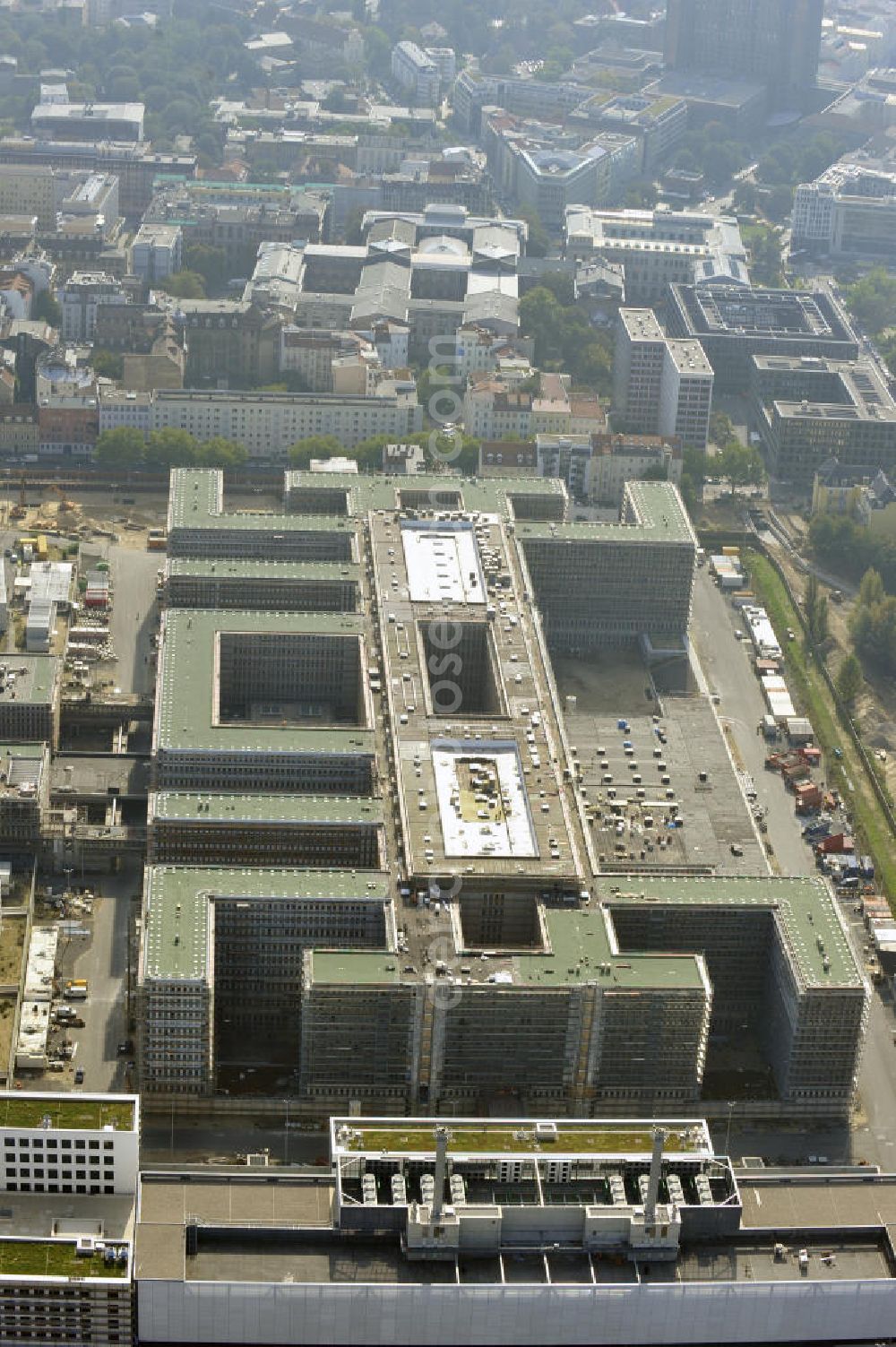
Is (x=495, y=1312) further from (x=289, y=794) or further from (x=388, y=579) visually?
(x=388, y=579)

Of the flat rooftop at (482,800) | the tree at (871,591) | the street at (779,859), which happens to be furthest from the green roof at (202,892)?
the tree at (871,591)

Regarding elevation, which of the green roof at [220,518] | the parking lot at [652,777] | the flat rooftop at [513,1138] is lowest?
the parking lot at [652,777]

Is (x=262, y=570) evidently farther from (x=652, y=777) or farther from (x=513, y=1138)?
(x=513, y=1138)

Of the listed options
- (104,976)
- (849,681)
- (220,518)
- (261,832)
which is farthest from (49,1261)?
(849,681)

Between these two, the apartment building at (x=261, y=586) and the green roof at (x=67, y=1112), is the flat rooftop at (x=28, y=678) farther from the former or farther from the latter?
the green roof at (x=67, y=1112)

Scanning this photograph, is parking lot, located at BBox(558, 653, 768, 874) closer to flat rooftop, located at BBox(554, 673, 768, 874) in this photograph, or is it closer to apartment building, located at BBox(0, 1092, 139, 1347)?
flat rooftop, located at BBox(554, 673, 768, 874)
